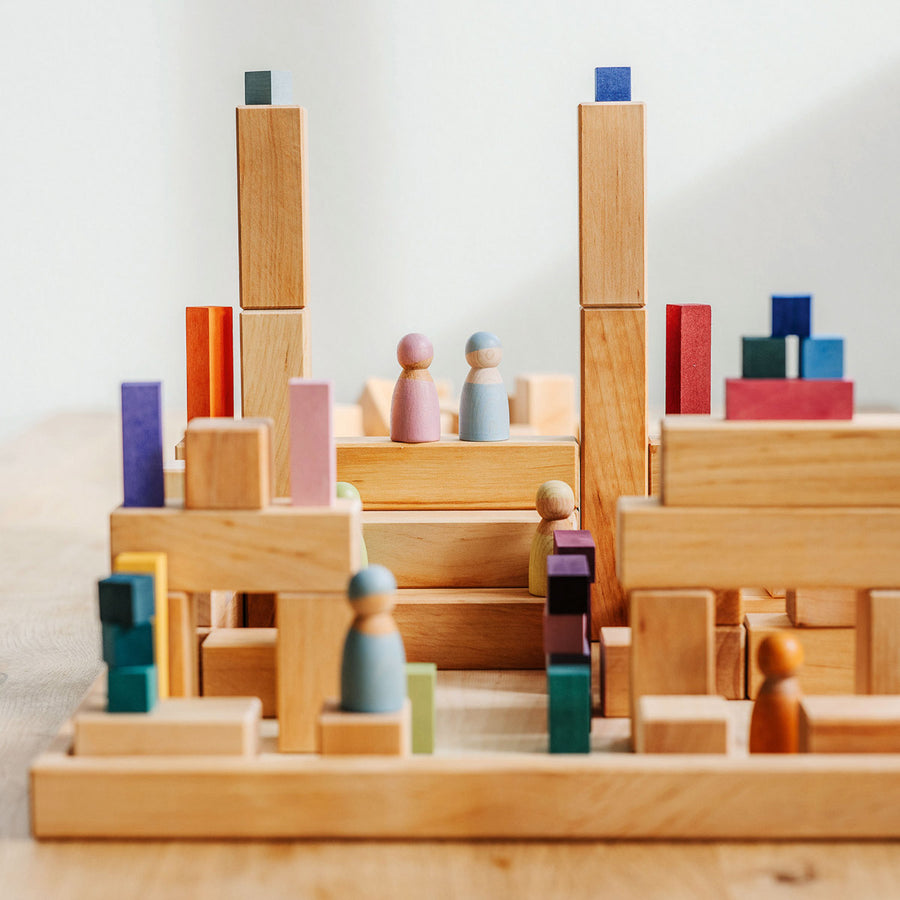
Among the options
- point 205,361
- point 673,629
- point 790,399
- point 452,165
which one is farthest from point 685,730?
point 452,165

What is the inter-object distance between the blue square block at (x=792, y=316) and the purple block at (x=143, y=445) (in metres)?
0.32

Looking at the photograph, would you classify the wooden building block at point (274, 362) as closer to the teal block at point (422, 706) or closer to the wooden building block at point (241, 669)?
the wooden building block at point (241, 669)

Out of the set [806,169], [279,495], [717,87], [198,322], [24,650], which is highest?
[717,87]

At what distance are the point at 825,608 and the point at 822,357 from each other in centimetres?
20

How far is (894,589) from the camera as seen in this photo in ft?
1.96

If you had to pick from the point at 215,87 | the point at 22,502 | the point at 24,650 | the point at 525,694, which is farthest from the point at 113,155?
the point at 525,694

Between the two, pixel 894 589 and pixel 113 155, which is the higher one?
pixel 113 155

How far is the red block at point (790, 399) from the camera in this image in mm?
605

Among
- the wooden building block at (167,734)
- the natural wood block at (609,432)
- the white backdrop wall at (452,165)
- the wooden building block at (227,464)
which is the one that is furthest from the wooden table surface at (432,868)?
the white backdrop wall at (452,165)

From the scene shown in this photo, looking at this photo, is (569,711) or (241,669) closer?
(569,711)

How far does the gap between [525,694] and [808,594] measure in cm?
18

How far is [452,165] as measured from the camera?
8.01 feet

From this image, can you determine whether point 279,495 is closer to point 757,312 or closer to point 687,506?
point 687,506

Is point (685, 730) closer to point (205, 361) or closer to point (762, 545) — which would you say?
point (762, 545)
